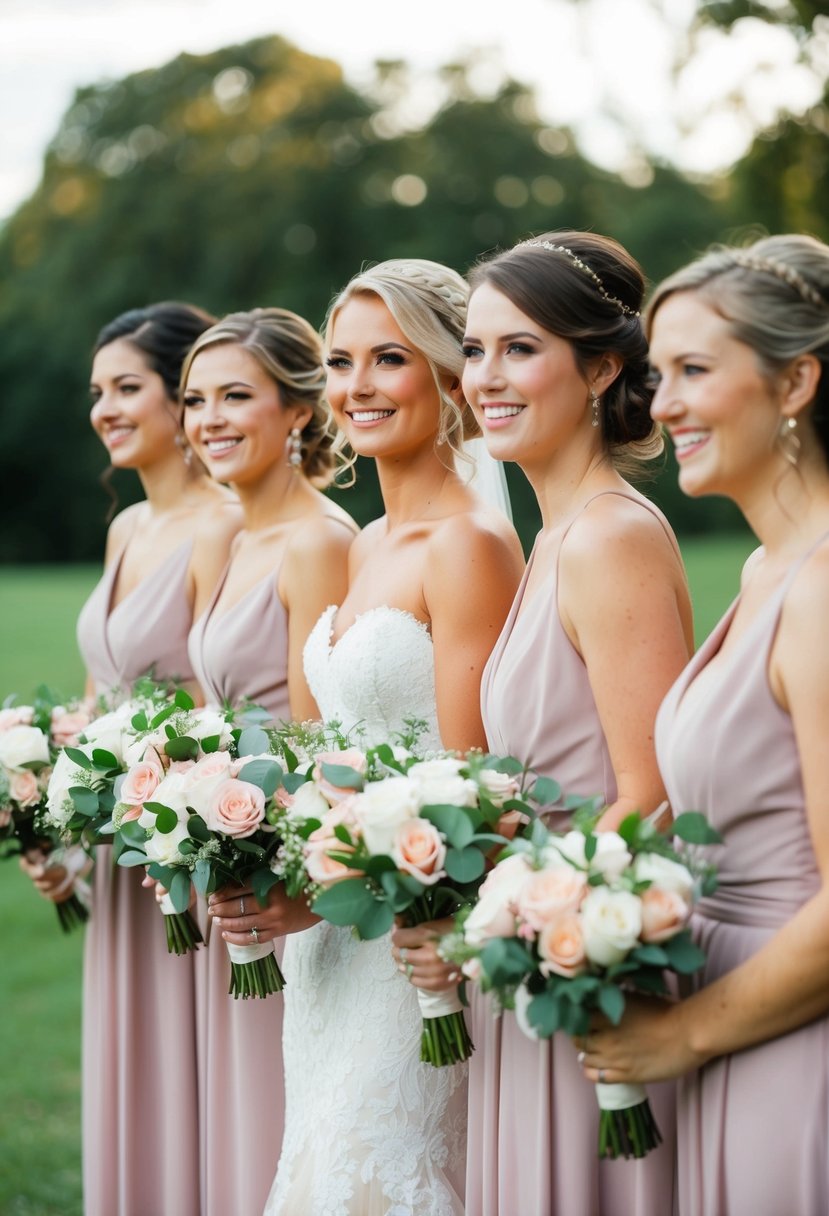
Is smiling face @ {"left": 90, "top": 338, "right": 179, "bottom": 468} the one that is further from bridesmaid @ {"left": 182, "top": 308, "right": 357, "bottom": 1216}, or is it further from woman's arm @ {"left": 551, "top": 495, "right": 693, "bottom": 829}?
woman's arm @ {"left": 551, "top": 495, "right": 693, "bottom": 829}

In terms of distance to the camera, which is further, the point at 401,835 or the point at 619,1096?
the point at 401,835

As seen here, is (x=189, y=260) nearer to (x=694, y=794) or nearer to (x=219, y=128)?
(x=219, y=128)

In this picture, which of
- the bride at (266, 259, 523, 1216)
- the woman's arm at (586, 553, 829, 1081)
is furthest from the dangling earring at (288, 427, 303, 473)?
the woman's arm at (586, 553, 829, 1081)

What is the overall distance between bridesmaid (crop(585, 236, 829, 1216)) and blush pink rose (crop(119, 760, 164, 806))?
1528mm

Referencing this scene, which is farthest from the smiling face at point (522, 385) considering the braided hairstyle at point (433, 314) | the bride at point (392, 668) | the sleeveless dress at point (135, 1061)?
the sleeveless dress at point (135, 1061)

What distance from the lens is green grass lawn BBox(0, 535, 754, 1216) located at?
6.39m

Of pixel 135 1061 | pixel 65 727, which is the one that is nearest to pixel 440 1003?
pixel 65 727

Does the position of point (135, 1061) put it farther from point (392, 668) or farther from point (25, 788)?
point (392, 668)

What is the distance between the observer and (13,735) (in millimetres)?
4996

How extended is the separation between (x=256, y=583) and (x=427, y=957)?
7.51 feet

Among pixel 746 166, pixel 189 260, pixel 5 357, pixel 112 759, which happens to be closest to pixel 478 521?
pixel 112 759

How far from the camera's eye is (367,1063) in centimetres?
393

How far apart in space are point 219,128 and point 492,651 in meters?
33.0

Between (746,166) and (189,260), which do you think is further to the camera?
(189,260)
